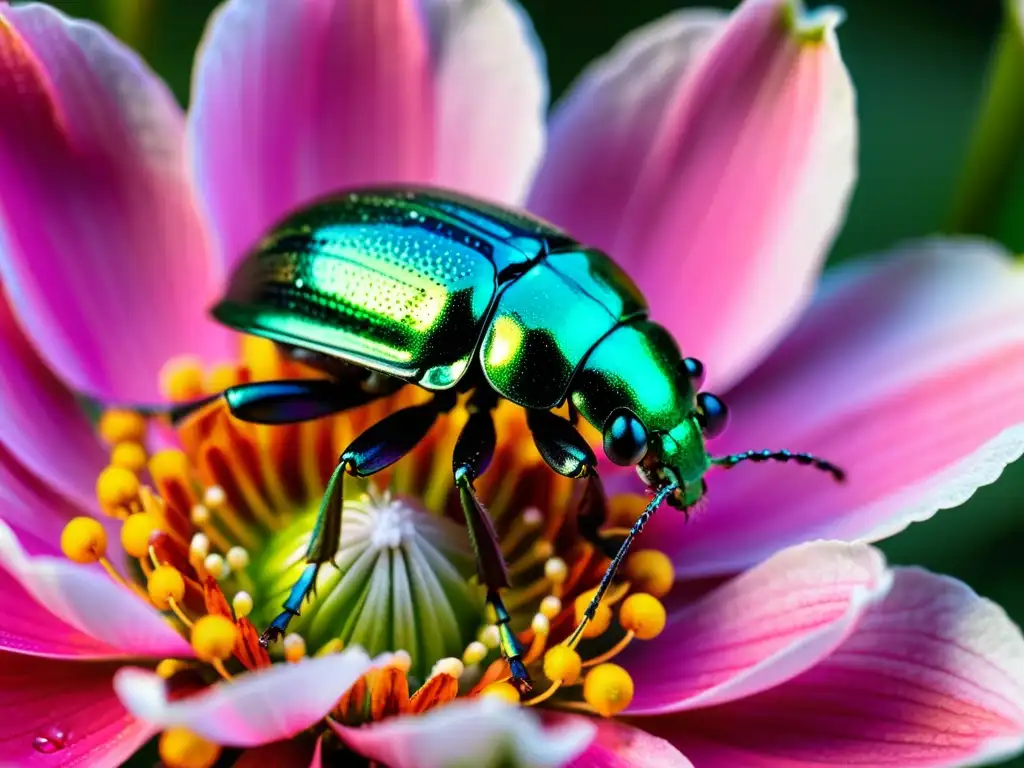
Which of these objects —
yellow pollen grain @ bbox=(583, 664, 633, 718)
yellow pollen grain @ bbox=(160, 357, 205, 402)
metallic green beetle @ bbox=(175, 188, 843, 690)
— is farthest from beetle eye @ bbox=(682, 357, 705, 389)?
yellow pollen grain @ bbox=(160, 357, 205, 402)

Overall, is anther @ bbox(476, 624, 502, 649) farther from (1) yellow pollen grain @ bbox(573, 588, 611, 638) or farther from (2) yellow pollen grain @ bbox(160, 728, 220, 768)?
(2) yellow pollen grain @ bbox(160, 728, 220, 768)

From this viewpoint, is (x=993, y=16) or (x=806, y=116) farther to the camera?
(x=993, y=16)

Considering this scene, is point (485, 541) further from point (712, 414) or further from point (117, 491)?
point (117, 491)

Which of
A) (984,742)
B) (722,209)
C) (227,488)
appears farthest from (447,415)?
(984,742)

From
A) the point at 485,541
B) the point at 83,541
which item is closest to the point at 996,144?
the point at 485,541

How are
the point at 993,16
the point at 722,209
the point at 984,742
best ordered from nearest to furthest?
the point at 984,742 < the point at 722,209 < the point at 993,16

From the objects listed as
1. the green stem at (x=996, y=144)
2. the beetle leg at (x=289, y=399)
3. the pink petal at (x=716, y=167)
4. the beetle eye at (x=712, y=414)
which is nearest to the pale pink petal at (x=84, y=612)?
the beetle leg at (x=289, y=399)

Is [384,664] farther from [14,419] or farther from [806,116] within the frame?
[806,116]

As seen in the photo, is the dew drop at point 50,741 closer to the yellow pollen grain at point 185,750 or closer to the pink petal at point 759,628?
the yellow pollen grain at point 185,750
